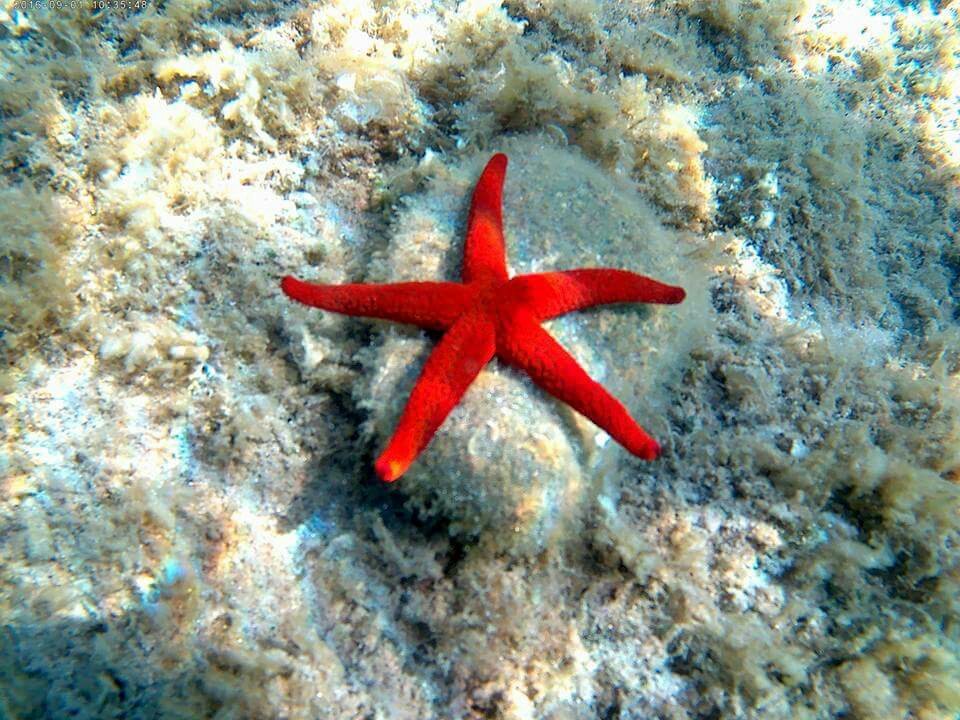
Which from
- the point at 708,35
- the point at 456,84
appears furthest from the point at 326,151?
the point at 708,35

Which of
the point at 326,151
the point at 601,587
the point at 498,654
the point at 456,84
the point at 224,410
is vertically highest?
the point at 456,84

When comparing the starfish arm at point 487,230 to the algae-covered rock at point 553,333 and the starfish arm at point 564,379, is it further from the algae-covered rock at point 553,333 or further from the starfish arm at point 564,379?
the starfish arm at point 564,379

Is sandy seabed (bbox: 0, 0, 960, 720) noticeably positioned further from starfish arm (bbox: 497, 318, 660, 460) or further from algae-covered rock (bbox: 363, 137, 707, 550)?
starfish arm (bbox: 497, 318, 660, 460)

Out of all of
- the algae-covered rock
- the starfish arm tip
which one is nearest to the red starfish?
the starfish arm tip

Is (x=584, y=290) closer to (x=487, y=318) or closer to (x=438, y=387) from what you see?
(x=487, y=318)

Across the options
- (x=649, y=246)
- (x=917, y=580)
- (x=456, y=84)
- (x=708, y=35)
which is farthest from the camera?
(x=708, y=35)

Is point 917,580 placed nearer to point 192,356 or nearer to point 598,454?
point 598,454

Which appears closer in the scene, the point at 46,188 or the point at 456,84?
the point at 46,188
